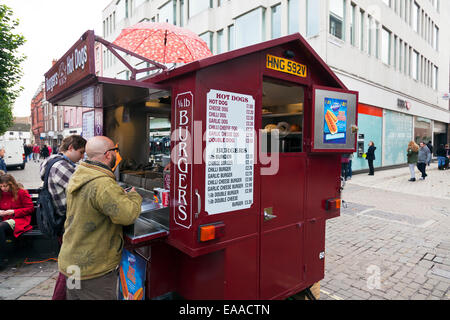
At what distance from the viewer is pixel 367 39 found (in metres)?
15.4

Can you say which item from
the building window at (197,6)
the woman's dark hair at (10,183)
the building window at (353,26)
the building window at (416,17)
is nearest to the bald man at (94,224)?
the woman's dark hair at (10,183)

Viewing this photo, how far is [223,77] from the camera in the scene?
93.1 inches

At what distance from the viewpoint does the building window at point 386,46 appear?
16.9m

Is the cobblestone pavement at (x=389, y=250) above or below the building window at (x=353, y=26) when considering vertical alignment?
below

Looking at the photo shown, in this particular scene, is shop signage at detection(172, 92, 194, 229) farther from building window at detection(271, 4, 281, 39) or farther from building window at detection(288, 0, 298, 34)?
building window at detection(271, 4, 281, 39)

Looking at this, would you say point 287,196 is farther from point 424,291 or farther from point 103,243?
point 424,291

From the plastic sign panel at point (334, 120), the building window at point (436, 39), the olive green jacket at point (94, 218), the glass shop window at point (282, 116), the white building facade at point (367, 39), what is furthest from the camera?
the building window at point (436, 39)

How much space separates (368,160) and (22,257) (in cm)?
1463

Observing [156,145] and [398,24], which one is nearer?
[156,145]

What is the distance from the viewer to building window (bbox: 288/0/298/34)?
12977 mm

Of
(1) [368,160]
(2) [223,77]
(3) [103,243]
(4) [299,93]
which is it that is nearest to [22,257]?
(3) [103,243]

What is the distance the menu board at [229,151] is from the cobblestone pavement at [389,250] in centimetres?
209

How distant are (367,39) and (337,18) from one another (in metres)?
3.24

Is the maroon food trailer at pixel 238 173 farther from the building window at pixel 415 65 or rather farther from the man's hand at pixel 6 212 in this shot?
the building window at pixel 415 65
